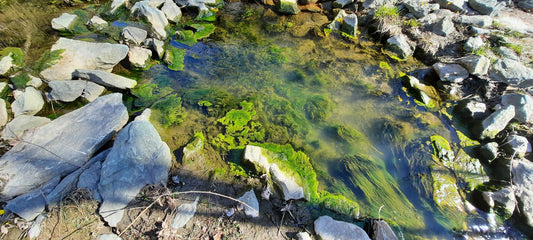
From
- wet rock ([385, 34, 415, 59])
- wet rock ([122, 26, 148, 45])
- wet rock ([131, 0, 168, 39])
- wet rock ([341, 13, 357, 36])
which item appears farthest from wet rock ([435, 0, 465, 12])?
wet rock ([122, 26, 148, 45])

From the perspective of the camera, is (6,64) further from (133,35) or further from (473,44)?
(473,44)

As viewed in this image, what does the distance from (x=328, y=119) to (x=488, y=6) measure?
16.8ft

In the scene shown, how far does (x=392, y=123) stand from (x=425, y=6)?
3.77 metres

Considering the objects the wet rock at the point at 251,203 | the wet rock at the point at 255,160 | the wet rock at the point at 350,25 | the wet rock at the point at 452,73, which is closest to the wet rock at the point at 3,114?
the wet rock at the point at 255,160

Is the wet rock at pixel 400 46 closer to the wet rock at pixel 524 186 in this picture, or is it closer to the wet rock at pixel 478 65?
the wet rock at pixel 478 65

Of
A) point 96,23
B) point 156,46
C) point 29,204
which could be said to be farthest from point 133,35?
point 29,204

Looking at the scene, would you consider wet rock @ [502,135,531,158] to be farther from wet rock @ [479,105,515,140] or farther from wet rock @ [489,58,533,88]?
wet rock @ [489,58,533,88]

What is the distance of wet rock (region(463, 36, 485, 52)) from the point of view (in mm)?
4988

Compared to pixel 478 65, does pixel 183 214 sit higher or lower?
lower

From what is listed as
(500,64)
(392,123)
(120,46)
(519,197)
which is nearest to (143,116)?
(120,46)

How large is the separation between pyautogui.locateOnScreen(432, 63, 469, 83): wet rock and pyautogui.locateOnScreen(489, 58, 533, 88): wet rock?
44 cm

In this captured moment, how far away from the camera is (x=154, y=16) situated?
230 inches

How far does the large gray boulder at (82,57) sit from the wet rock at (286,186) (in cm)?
379

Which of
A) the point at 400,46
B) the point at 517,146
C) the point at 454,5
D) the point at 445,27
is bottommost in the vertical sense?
the point at 517,146
